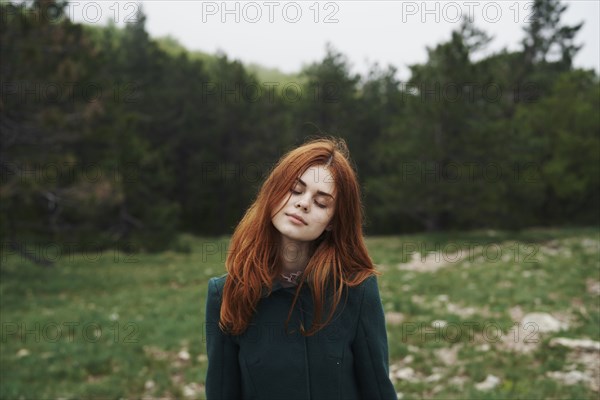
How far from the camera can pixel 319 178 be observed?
2.04m

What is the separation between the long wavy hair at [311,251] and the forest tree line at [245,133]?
3.39 meters

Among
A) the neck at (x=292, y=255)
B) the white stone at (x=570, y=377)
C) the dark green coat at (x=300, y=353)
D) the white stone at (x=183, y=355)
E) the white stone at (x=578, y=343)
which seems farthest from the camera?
the white stone at (x=183, y=355)

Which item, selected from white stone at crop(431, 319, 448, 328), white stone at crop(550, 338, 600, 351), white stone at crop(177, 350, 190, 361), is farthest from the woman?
white stone at crop(431, 319, 448, 328)

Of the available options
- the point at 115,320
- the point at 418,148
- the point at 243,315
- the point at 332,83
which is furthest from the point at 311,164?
the point at 332,83

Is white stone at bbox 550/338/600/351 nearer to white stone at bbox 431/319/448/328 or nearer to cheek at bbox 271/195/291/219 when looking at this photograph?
white stone at bbox 431/319/448/328

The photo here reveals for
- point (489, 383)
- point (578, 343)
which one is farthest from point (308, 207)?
point (578, 343)

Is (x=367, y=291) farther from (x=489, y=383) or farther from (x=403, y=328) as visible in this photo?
(x=403, y=328)

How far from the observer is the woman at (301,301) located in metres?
1.96

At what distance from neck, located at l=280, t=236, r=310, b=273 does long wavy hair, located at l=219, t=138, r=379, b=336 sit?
22mm

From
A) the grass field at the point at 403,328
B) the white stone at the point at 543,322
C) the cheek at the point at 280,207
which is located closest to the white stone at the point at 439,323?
the grass field at the point at 403,328

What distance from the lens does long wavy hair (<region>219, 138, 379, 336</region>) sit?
1.97 m

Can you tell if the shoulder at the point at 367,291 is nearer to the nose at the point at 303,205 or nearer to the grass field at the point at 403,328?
the nose at the point at 303,205

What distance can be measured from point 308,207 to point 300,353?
1.67ft

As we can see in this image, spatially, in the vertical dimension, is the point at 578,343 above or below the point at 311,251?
below
